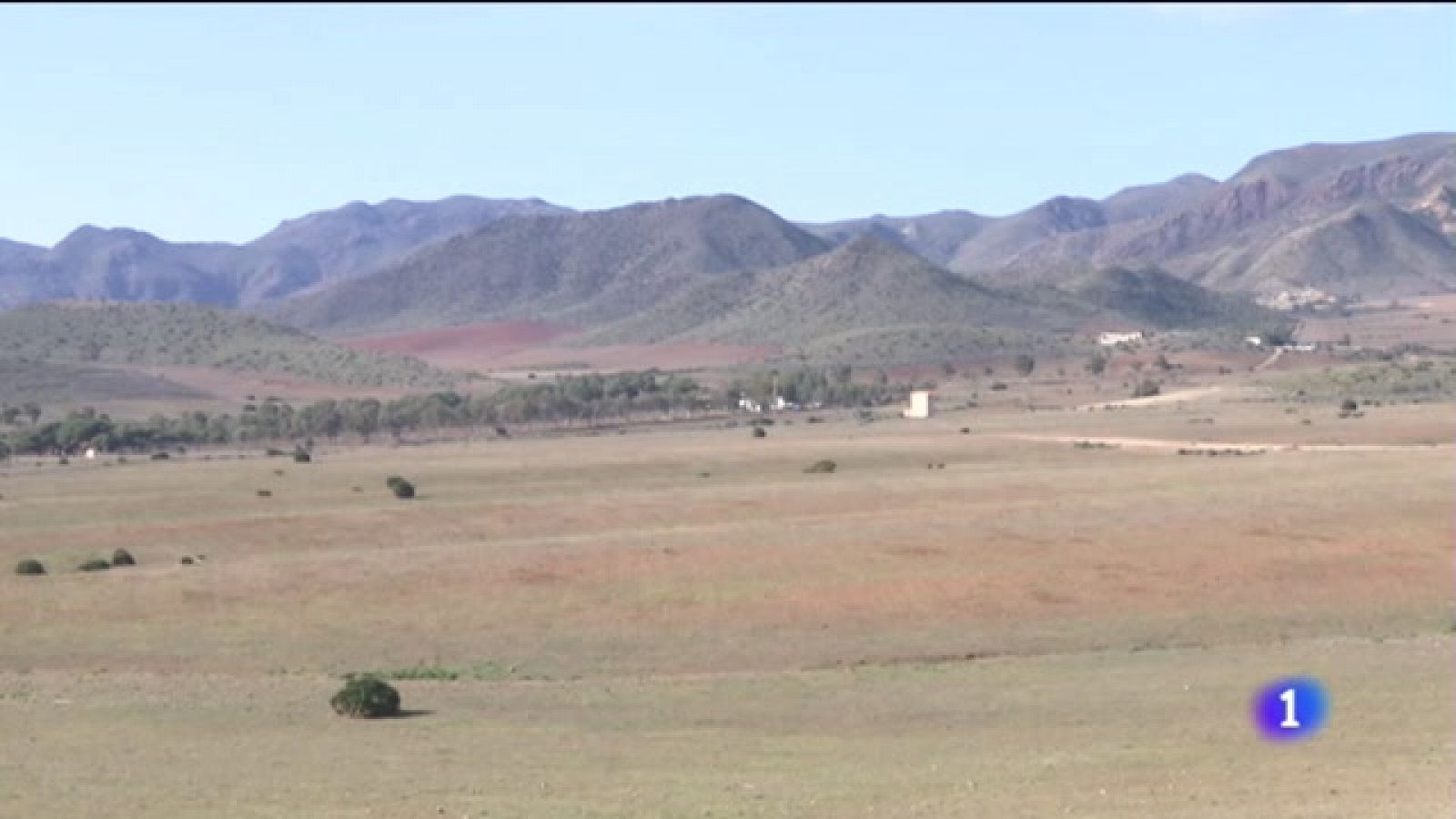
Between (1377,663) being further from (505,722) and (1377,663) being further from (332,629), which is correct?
(332,629)

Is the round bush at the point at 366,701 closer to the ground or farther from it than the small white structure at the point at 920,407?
closer to the ground

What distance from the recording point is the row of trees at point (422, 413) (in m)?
128

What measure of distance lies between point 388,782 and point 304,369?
546 feet

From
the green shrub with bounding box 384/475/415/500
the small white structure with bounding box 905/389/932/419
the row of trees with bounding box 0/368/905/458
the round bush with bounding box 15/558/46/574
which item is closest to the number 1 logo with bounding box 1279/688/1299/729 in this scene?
the round bush with bounding box 15/558/46/574

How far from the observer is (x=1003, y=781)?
2806 centimetres

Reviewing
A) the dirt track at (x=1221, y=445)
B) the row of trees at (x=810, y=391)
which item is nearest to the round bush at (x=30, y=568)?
the dirt track at (x=1221, y=445)

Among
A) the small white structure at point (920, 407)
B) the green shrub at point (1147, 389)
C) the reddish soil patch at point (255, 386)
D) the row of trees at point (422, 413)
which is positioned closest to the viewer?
the row of trees at point (422, 413)

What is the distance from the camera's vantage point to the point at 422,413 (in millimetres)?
145375

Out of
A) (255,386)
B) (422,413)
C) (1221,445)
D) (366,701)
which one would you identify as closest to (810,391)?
(422,413)

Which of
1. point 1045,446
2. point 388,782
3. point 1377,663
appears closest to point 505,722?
point 388,782

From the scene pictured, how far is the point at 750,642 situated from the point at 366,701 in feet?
43.5

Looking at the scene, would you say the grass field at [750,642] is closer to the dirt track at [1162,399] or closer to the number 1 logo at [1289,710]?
the number 1 logo at [1289,710]

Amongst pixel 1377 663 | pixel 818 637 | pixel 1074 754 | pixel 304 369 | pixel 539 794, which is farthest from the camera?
pixel 304 369

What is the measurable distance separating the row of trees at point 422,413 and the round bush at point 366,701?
3515 inches
